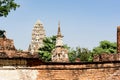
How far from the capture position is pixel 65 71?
535 inches

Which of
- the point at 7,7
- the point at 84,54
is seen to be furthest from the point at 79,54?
the point at 7,7

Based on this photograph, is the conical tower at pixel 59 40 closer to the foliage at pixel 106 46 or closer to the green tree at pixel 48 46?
the green tree at pixel 48 46

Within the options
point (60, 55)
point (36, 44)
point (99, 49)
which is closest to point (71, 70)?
point (60, 55)

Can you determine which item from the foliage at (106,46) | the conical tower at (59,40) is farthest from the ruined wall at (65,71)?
the foliage at (106,46)

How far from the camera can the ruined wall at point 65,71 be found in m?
13.0

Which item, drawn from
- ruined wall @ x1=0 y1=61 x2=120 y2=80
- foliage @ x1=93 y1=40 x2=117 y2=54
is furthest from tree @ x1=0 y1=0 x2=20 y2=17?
foliage @ x1=93 y1=40 x2=117 y2=54

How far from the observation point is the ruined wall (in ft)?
42.7

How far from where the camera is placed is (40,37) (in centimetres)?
7506

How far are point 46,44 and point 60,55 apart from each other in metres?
14.1

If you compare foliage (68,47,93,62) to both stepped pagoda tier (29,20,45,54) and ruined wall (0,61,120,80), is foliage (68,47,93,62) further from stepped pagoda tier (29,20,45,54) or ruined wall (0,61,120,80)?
ruined wall (0,61,120,80)

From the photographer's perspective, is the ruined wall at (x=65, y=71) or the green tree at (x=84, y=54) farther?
the green tree at (x=84, y=54)

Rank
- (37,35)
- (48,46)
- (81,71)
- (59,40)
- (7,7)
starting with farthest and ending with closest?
(37,35)
(48,46)
(59,40)
(7,7)
(81,71)

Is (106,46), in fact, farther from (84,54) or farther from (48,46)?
(48,46)

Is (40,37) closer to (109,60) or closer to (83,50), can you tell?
(83,50)
